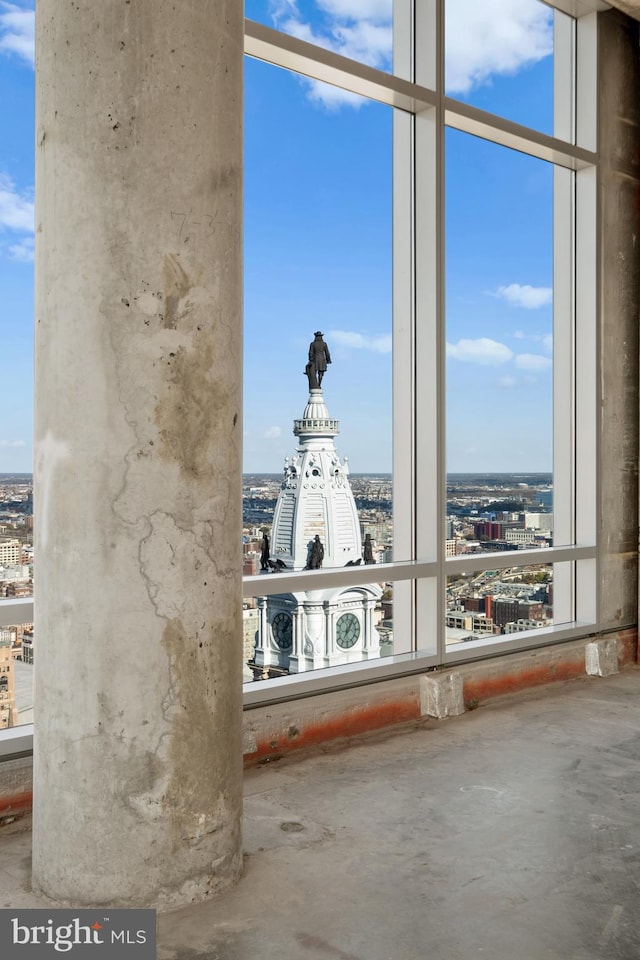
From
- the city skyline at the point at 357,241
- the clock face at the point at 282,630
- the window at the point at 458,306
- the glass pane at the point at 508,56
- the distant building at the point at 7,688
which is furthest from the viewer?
the glass pane at the point at 508,56

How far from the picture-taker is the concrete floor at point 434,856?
3037 mm

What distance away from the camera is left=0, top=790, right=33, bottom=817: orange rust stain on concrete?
4.06 m

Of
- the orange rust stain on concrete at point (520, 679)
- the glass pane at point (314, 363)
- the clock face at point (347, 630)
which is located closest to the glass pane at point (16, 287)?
the glass pane at point (314, 363)

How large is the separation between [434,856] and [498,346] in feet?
13.9

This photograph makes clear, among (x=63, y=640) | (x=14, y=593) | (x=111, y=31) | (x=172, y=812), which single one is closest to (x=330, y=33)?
(x=111, y=31)

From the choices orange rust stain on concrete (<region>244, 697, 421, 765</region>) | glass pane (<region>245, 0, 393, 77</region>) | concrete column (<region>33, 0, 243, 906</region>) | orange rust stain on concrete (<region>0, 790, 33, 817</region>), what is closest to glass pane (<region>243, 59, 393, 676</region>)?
glass pane (<region>245, 0, 393, 77</region>)

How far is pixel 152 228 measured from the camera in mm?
3145

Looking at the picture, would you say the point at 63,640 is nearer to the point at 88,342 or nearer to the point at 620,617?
the point at 88,342

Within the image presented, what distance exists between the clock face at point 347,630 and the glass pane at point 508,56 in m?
3.78

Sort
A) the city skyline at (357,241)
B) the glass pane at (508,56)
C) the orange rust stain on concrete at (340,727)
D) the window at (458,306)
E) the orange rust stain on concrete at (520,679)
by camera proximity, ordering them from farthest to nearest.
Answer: the glass pane at (508,56)
the orange rust stain on concrete at (520,679)
the window at (458,306)
the orange rust stain on concrete at (340,727)
the city skyline at (357,241)

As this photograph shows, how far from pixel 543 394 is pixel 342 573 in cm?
288

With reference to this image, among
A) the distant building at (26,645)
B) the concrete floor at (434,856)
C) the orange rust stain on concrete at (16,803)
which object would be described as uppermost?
the distant building at (26,645)

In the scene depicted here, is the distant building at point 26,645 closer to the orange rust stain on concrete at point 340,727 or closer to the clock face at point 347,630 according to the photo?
the orange rust stain on concrete at point 340,727

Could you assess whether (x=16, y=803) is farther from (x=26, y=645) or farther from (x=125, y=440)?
(x=125, y=440)
